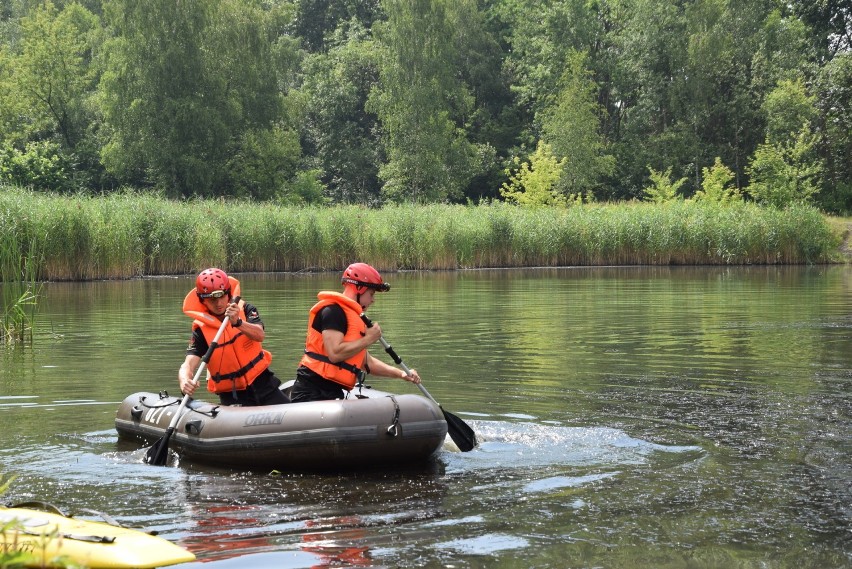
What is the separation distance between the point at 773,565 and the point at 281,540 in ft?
7.78

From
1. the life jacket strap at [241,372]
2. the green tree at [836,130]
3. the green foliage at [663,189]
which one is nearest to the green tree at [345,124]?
the green foliage at [663,189]

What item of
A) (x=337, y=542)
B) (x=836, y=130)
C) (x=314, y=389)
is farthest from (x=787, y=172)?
(x=337, y=542)

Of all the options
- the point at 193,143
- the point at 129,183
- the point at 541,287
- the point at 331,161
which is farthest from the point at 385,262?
the point at 331,161

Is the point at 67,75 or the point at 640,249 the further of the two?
the point at 67,75

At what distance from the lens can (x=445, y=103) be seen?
56.1 meters

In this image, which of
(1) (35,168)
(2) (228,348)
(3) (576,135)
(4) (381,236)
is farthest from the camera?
(3) (576,135)

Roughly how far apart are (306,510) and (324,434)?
92cm

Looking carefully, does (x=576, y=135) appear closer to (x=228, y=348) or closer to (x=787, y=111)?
(x=787, y=111)

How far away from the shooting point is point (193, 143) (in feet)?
162

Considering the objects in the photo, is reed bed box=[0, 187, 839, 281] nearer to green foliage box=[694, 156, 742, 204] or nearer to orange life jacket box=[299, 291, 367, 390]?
green foliage box=[694, 156, 742, 204]

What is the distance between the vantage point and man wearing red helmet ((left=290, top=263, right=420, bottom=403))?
7762 millimetres

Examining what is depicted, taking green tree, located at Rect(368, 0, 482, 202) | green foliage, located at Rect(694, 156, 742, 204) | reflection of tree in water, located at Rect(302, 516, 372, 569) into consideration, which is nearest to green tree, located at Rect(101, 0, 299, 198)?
green tree, located at Rect(368, 0, 482, 202)

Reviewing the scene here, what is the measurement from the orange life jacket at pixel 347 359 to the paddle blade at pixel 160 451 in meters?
1.07

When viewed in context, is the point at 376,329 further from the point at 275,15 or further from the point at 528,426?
the point at 275,15
